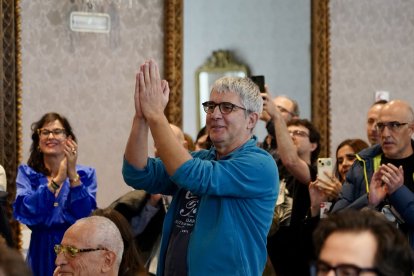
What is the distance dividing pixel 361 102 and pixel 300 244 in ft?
9.71

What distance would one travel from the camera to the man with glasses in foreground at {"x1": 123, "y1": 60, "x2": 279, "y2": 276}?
2.80 metres

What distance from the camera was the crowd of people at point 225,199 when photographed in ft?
6.36

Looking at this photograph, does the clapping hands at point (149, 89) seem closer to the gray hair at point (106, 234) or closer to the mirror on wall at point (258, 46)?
the gray hair at point (106, 234)

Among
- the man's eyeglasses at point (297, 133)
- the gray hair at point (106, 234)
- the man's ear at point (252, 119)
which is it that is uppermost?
the man's ear at point (252, 119)

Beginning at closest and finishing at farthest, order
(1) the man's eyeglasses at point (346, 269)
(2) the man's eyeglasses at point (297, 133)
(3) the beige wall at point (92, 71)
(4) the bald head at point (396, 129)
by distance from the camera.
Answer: (1) the man's eyeglasses at point (346, 269) → (4) the bald head at point (396, 129) → (2) the man's eyeglasses at point (297, 133) → (3) the beige wall at point (92, 71)

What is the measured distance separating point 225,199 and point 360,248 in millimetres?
1122

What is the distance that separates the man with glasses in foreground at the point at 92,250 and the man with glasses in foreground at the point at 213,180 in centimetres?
17

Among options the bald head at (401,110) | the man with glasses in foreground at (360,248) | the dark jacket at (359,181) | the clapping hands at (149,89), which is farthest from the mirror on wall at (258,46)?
the man with glasses in foreground at (360,248)

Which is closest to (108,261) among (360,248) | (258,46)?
(360,248)

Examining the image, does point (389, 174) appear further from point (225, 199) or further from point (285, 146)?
point (225, 199)

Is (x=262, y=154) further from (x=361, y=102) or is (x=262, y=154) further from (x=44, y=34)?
(x=361, y=102)

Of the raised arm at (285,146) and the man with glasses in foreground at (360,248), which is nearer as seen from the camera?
the man with glasses in foreground at (360,248)

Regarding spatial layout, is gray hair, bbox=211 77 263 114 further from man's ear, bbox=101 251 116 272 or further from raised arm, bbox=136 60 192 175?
man's ear, bbox=101 251 116 272

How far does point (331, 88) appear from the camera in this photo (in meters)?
7.36
